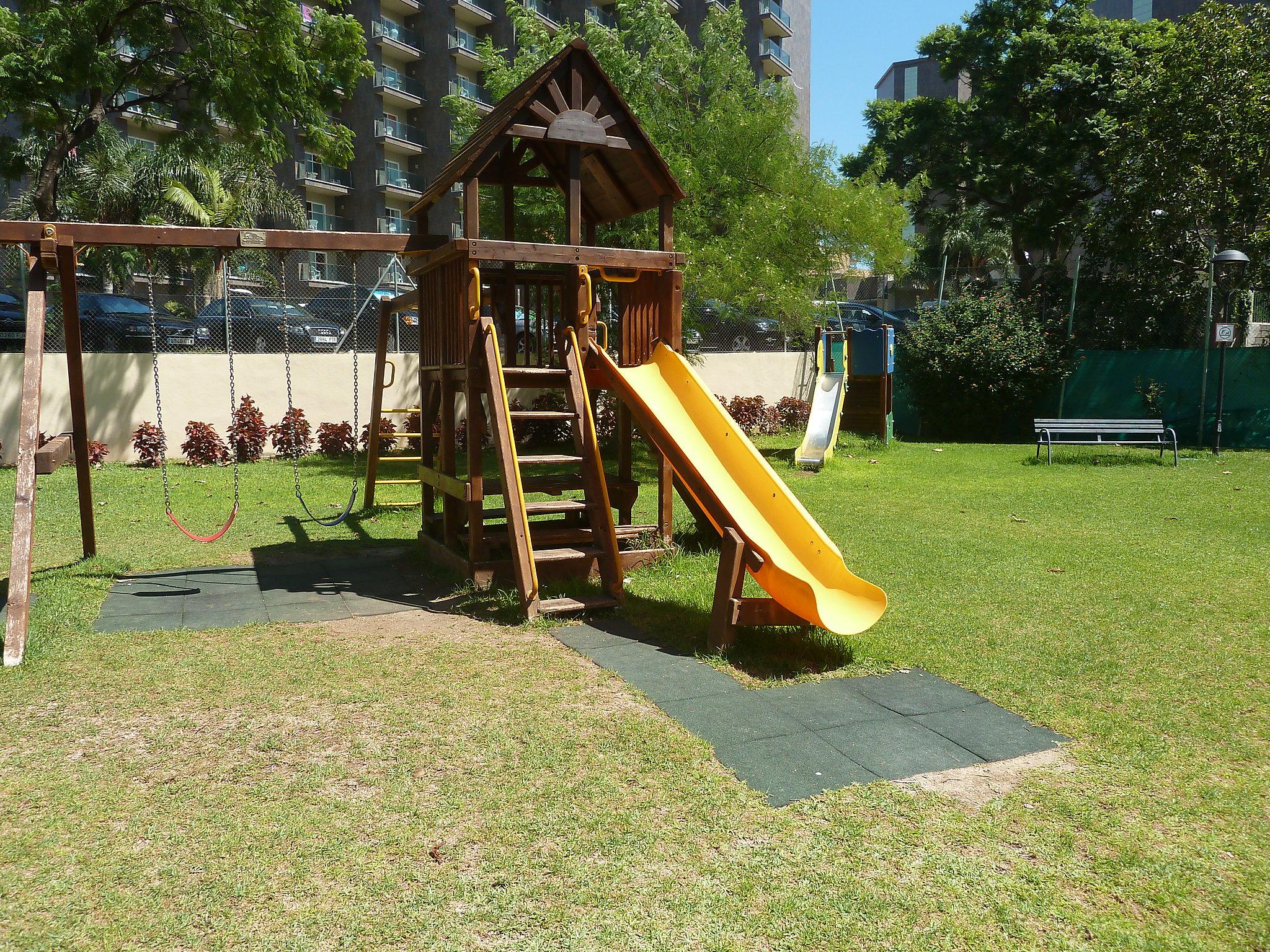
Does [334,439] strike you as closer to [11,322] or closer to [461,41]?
[11,322]

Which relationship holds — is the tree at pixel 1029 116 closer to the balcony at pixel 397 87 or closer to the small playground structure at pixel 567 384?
the balcony at pixel 397 87

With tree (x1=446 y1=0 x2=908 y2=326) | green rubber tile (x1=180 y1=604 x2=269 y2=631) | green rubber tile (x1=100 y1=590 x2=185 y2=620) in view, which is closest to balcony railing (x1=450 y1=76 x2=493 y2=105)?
tree (x1=446 y1=0 x2=908 y2=326)

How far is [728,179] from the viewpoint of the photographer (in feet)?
46.0

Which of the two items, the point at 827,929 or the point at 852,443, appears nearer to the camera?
the point at 827,929

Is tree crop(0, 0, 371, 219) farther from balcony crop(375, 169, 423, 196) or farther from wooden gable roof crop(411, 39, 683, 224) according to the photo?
balcony crop(375, 169, 423, 196)

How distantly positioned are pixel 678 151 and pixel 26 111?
10931mm

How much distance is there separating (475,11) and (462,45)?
1.66 metres

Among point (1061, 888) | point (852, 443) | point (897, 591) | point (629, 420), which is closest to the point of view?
point (1061, 888)

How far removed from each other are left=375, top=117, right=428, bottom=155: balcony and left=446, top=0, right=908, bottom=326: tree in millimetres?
26417

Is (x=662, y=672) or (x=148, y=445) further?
(x=148, y=445)

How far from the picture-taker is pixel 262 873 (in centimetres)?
312

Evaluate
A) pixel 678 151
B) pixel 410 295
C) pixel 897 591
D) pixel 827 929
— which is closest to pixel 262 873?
pixel 827 929

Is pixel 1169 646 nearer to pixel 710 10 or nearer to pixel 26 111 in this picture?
pixel 710 10

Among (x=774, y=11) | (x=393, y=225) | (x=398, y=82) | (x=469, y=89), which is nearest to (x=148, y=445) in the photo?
(x=393, y=225)
